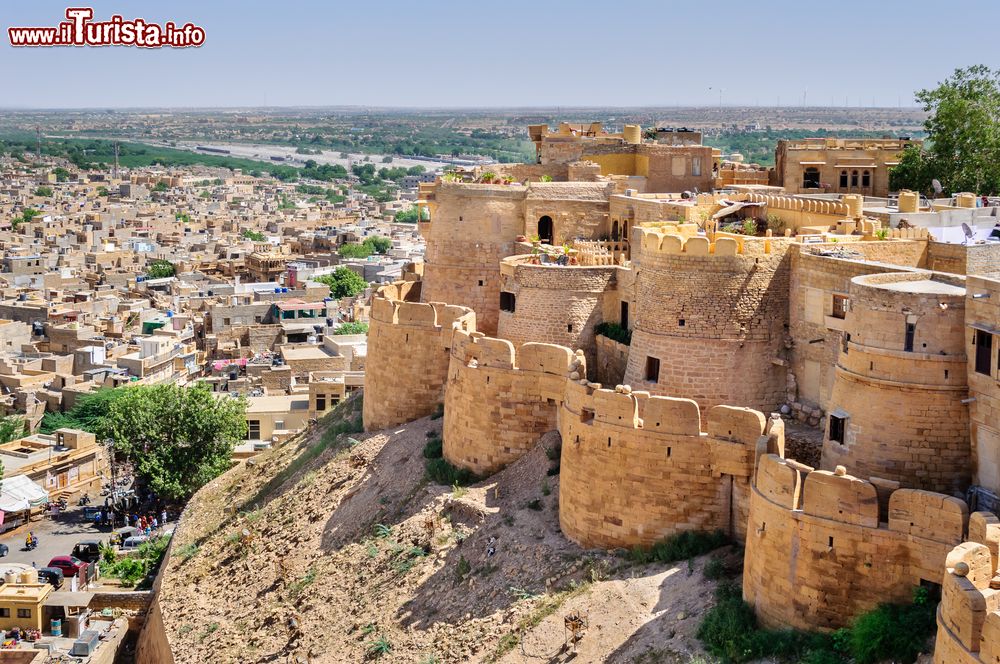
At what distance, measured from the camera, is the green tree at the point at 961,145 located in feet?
95.6

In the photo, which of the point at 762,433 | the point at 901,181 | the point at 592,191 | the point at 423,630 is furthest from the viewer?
the point at 901,181

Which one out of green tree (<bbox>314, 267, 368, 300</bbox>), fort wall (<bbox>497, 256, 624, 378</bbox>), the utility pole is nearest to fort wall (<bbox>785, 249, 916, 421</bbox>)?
fort wall (<bbox>497, 256, 624, 378</bbox>)

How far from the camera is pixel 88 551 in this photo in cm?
3641

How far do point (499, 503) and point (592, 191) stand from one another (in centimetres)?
769

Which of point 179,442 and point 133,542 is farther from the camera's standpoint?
point 179,442

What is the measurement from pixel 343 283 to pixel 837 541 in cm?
6215

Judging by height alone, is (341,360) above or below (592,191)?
below

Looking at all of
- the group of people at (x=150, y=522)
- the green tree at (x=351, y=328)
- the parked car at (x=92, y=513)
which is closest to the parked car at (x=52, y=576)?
the group of people at (x=150, y=522)

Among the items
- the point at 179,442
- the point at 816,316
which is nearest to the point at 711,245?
the point at 816,316

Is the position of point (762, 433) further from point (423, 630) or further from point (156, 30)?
point (156, 30)

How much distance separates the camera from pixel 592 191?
25688mm

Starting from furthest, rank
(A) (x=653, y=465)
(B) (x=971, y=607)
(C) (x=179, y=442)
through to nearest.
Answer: (C) (x=179, y=442) < (A) (x=653, y=465) < (B) (x=971, y=607)

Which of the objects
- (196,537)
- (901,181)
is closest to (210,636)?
(196,537)

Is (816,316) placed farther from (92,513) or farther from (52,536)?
(92,513)
